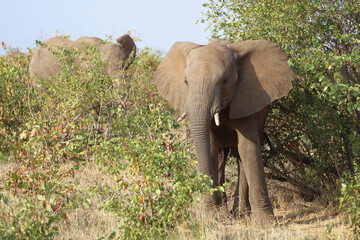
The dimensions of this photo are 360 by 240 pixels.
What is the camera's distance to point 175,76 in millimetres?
6980

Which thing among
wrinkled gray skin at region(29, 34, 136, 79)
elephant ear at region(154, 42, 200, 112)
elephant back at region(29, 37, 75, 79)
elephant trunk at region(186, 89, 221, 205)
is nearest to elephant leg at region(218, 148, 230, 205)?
elephant ear at region(154, 42, 200, 112)

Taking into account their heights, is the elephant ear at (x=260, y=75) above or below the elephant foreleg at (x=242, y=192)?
above

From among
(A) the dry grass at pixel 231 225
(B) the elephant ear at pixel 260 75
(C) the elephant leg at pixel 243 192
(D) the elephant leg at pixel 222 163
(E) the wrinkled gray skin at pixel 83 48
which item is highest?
(E) the wrinkled gray skin at pixel 83 48

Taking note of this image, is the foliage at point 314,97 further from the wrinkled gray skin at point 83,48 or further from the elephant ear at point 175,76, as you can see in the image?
the wrinkled gray skin at point 83,48

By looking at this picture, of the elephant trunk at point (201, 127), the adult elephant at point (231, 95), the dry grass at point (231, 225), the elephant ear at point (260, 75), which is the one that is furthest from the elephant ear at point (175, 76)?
the dry grass at point (231, 225)

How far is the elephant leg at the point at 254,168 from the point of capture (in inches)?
252

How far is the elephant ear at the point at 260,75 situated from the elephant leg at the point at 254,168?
0.89ft

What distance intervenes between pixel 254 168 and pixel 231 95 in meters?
0.92

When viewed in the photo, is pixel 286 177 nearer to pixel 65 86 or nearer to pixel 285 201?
pixel 285 201

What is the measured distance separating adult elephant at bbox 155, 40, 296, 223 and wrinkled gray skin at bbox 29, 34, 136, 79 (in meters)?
5.32

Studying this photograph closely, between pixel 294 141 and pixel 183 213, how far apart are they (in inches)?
120

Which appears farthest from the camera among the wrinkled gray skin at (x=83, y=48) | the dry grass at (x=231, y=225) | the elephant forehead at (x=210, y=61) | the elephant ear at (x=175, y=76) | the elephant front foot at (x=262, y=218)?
the wrinkled gray skin at (x=83, y=48)

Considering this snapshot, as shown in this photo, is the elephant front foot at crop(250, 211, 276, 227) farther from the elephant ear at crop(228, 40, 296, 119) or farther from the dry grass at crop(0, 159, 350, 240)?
the elephant ear at crop(228, 40, 296, 119)

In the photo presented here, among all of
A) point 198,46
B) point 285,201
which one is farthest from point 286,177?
point 198,46
